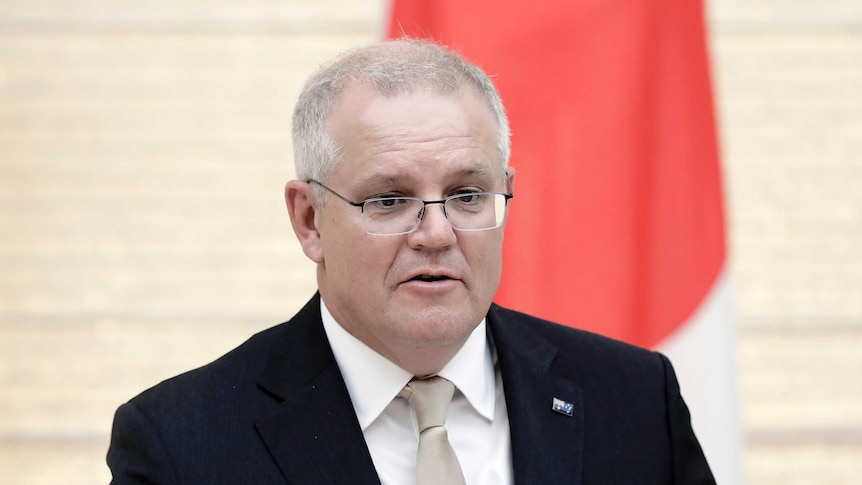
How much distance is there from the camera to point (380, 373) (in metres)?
1.81

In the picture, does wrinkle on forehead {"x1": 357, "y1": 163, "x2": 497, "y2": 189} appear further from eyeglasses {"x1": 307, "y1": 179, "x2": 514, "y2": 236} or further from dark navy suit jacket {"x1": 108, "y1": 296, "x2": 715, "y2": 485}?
dark navy suit jacket {"x1": 108, "y1": 296, "x2": 715, "y2": 485}

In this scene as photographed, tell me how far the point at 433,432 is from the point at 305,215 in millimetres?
431

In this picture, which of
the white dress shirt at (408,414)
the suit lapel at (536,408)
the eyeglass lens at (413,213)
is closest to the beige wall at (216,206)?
the suit lapel at (536,408)

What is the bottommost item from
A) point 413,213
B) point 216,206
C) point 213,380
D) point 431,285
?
point 213,380

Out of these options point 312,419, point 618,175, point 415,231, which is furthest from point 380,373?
point 618,175

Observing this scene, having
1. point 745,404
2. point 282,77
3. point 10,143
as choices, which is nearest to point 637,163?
point 745,404

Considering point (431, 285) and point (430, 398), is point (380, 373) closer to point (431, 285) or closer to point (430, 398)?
point (430, 398)

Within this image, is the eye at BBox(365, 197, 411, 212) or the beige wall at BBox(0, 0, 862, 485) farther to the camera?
the beige wall at BBox(0, 0, 862, 485)

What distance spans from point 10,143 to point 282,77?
63.1 inches

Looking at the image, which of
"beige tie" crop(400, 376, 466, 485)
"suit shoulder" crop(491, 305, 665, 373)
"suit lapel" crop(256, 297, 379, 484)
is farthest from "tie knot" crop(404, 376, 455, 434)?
"suit shoulder" crop(491, 305, 665, 373)

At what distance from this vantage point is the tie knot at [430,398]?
177cm

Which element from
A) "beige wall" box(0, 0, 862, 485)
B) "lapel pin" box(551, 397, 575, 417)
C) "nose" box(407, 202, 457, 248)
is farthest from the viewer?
"beige wall" box(0, 0, 862, 485)

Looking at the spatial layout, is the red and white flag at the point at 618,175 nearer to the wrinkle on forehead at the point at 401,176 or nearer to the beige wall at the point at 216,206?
the wrinkle on forehead at the point at 401,176

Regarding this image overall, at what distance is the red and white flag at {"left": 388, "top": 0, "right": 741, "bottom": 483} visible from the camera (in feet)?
8.29
